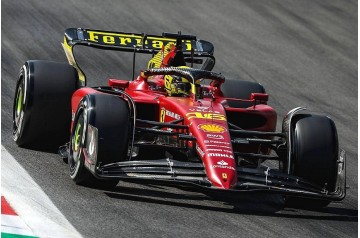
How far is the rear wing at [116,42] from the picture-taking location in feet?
47.2

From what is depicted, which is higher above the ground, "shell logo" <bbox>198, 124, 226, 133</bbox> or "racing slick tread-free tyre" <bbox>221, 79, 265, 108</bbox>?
"racing slick tread-free tyre" <bbox>221, 79, 265, 108</bbox>

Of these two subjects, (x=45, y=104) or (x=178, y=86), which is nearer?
(x=178, y=86)

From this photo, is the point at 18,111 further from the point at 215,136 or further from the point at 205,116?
the point at 215,136

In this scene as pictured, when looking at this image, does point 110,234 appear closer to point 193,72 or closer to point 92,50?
point 193,72

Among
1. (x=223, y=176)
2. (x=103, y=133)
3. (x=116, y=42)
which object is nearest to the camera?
(x=223, y=176)

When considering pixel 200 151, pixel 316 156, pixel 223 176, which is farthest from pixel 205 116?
→ pixel 316 156

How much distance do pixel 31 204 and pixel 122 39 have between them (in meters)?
4.67

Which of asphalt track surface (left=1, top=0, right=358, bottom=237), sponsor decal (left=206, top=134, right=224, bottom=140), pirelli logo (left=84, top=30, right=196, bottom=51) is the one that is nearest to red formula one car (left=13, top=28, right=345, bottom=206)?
sponsor decal (left=206, top=134, right=224, bottom=140)

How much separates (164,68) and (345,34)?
11.5m

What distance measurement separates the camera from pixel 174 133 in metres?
11.7

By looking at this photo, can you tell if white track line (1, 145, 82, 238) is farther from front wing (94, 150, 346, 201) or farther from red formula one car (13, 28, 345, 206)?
front wing (94, 150, 346, 201)

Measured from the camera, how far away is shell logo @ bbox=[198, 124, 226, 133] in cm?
1153

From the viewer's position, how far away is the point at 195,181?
10805mm

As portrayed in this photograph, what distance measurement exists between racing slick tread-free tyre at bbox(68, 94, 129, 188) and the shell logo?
0.81m
